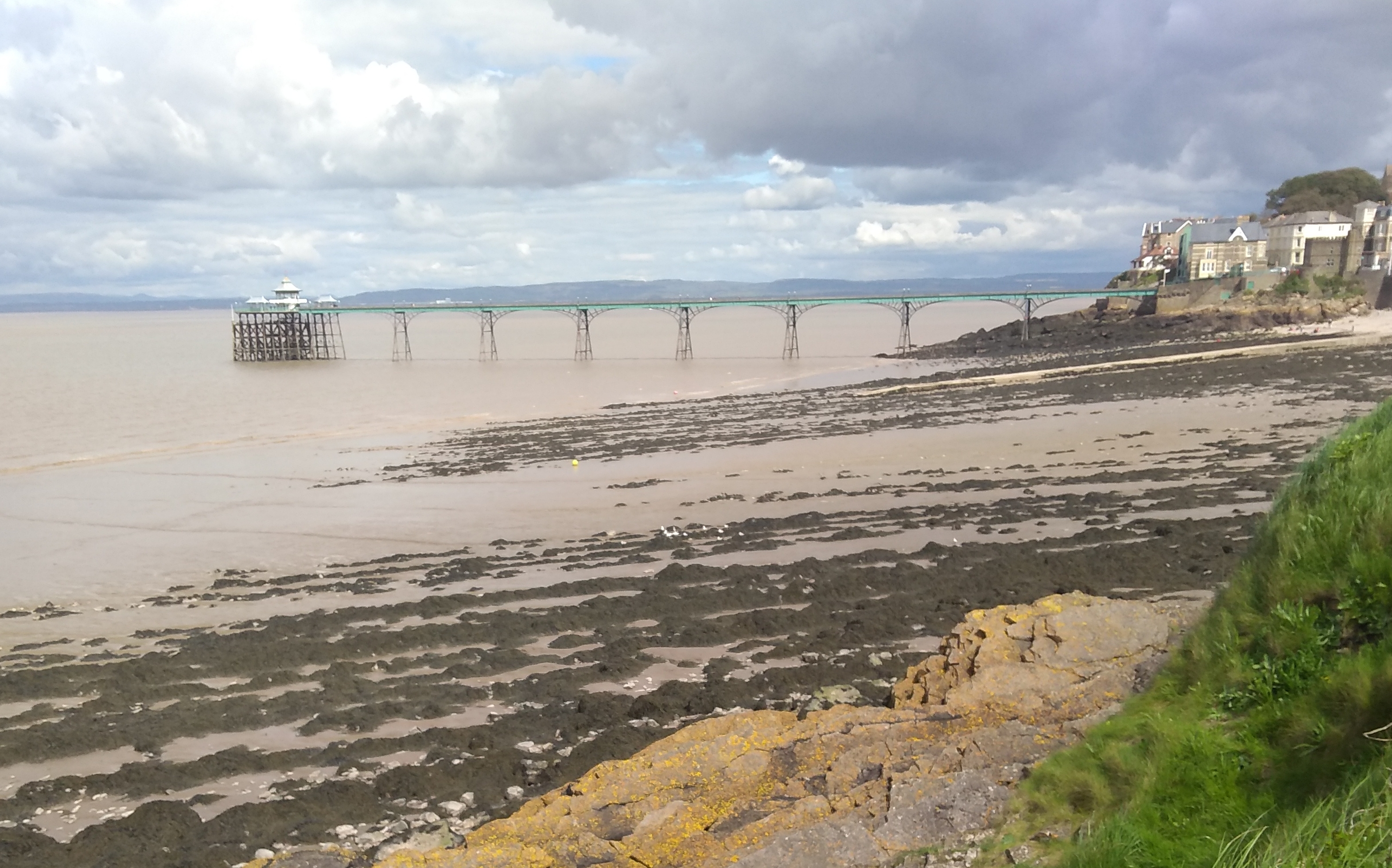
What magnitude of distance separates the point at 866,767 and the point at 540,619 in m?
5.36

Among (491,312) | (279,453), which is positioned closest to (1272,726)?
(279,453)

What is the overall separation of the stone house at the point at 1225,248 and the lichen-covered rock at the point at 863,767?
73.7 metres

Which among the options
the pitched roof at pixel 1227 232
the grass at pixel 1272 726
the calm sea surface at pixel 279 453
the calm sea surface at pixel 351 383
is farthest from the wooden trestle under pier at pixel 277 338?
the grass at pixel 1272 726

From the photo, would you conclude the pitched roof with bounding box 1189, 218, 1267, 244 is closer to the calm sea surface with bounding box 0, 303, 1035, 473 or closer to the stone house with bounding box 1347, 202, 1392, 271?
the stone house with bounding box 1347, 202, 1392, 271

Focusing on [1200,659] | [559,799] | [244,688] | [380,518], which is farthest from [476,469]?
[1200,659]

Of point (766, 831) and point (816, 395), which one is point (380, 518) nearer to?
point (766, 831)

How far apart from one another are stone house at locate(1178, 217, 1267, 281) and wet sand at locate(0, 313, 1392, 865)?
58847 mm

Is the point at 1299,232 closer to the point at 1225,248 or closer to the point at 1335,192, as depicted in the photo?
the point at 1225,248

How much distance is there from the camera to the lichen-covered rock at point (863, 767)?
4.64m

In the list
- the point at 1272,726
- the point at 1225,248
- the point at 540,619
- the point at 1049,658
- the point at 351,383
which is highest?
the point at 1225,248

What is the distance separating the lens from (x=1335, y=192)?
82.2 metres

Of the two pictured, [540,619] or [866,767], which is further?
[540,619]

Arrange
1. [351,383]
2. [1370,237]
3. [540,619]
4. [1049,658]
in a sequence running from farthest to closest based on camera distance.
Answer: [1370,237] < [351,383] < [540,619] < [1049,658]

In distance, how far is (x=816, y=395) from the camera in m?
33.7
